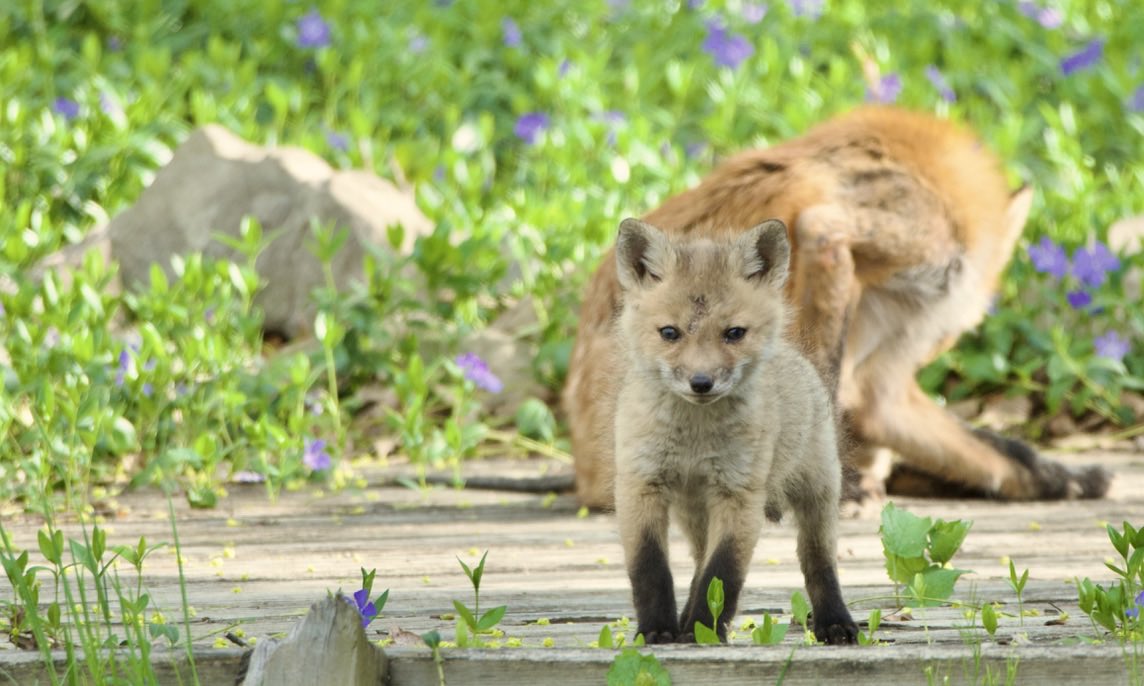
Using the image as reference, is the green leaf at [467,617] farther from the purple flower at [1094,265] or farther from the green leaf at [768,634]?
the purple flower at [1094,265]

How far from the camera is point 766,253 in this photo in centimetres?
354

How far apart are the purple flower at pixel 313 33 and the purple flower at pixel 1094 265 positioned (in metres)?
4.90

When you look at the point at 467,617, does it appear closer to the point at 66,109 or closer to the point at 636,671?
the point at 636,671

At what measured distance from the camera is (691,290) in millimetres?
3410

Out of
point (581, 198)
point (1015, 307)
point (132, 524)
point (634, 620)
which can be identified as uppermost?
point (581, 198)

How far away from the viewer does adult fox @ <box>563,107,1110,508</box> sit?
5645 millimetres

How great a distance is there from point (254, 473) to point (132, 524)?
0.83m

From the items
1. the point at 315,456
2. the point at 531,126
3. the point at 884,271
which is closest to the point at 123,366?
the point at 315,456

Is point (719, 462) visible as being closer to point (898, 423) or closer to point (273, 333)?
point (898, 423)

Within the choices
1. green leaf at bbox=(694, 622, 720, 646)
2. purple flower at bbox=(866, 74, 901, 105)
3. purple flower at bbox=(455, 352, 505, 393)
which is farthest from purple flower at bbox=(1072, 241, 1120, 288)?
green leaf at bbox=(694, 622, 720, 646)

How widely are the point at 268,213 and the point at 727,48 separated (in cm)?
338

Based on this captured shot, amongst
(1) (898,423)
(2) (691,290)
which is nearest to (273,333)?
(1) (898,423)

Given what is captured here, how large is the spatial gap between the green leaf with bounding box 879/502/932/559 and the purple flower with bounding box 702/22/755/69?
257 inches

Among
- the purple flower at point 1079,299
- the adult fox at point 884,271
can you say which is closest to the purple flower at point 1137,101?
the purple flower at point 1079,299
